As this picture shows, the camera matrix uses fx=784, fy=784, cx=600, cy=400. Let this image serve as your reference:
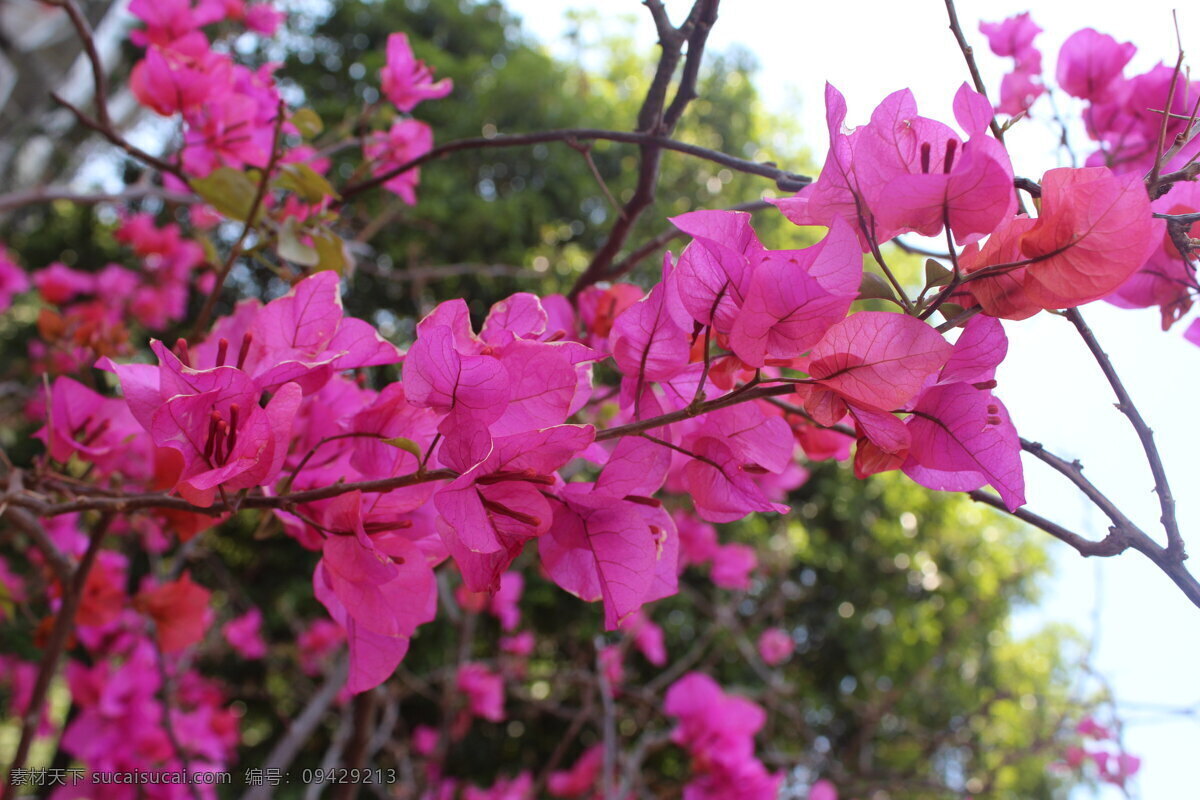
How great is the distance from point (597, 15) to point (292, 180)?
230 inches

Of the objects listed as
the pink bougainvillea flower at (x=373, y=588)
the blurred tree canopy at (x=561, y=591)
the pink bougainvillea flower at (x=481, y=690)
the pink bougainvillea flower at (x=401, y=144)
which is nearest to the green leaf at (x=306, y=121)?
the pink bougainvillea flower at (x=401, y=144)

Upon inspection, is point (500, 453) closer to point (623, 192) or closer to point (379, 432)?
point (379, 432)

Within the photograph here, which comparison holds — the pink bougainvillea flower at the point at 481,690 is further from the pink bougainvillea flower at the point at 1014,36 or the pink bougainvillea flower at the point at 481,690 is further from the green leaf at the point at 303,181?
the pink bougainvillea flower at the point at 1014,36

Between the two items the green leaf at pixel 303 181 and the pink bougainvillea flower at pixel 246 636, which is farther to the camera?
the pink bougainvillea flower at pixel 246 636

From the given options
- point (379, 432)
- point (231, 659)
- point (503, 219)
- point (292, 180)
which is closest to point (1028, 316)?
point (379, 432)

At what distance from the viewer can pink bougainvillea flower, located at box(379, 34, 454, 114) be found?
39.8 inches

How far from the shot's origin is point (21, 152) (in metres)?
5.15

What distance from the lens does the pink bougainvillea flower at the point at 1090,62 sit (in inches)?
32.4

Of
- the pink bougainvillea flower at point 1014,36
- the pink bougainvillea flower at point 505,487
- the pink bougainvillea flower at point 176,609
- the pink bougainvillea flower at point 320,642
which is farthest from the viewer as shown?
the pink bougainvillea flower at point 320,642

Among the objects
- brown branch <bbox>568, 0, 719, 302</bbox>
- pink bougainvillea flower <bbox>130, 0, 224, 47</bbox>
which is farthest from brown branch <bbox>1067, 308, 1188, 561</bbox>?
pink bougainvillea flower <bbox>130, 0, 224, 47</bbox>

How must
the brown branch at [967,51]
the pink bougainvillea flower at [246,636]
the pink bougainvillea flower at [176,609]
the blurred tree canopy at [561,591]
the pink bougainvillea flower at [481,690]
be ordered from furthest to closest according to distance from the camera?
the blurred tree canopy at [561,591]
the pink bougainvillea flower at [246,636]
the pink bougainvillea flower at [481,690]
the pink bougainvillea flower at [176,609]
the brown branch at [967,51]

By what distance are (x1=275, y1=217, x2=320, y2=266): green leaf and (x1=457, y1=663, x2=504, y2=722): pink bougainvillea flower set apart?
1731 millimetres

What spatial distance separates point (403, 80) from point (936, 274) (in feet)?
2.77

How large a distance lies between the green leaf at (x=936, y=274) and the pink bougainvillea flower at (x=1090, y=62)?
63cm
